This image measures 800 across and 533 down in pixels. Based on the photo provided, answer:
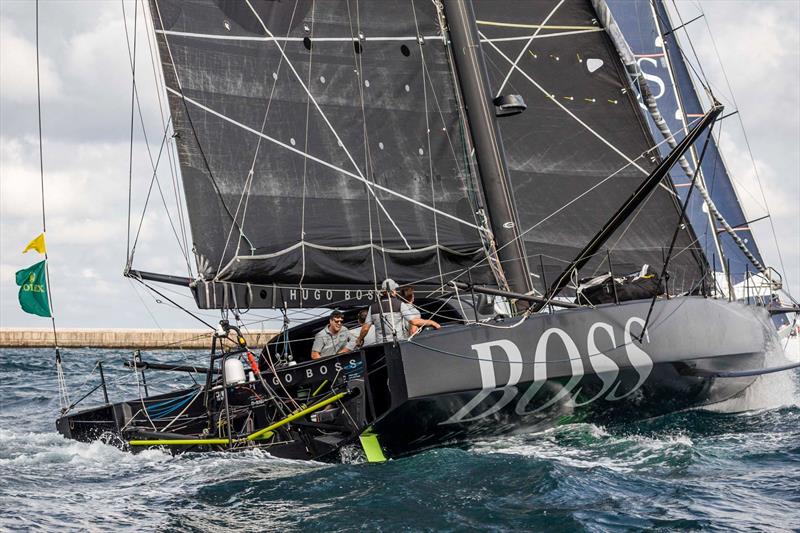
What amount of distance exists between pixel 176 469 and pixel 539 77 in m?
6.92

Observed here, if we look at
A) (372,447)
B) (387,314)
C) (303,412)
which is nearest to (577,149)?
(387,314)

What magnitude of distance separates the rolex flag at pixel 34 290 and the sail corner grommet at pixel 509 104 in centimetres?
524

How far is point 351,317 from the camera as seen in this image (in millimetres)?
12367

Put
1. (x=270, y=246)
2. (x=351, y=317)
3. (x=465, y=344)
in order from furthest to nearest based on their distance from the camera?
(x=351, y=317), (x=270, y=246), (x=465, y=344)

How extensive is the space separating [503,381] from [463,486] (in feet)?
4.74

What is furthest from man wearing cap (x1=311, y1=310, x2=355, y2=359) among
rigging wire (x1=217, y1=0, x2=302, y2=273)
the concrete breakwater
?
the concrete breakwater

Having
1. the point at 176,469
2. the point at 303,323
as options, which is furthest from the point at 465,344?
the point at 303,323

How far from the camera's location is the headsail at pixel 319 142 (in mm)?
10742

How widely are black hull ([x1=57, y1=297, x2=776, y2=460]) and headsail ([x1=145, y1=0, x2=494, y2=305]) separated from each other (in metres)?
1.87

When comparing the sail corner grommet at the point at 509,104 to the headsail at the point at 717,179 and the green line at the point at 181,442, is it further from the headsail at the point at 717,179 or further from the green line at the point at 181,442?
the headsail at the point at 717,179

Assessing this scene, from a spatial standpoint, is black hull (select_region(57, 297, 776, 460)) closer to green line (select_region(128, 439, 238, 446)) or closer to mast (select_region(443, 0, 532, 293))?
green line (select_region(128, 439, 238, 446))

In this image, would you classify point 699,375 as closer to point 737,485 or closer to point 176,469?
point 737,485

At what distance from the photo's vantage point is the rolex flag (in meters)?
10.4

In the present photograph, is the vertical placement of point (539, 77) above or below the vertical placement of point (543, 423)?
above
